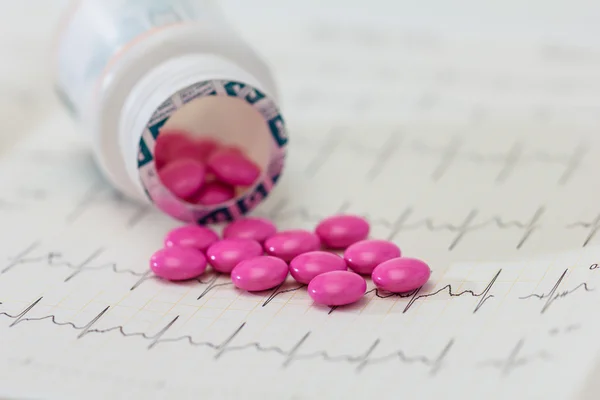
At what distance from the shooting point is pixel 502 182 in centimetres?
84

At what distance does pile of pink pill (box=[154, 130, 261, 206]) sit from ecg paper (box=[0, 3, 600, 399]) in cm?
4

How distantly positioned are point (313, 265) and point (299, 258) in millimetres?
18

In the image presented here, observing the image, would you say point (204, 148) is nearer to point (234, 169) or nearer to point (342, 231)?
point (234, 169)

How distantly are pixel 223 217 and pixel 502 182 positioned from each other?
28 cm

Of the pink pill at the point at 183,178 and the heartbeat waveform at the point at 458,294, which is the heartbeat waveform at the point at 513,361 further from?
the pink pill at the point at 183,178

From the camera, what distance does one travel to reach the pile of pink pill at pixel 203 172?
79cm

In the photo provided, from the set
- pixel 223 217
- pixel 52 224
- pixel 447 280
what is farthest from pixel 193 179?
pixel 447 280

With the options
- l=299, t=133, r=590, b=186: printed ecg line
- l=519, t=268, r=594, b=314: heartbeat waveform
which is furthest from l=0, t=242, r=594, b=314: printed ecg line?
l=299, t=133, r=590, b=186: printed ecg line

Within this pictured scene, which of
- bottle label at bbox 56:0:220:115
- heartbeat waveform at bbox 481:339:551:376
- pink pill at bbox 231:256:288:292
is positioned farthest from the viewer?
bottle label at bbox 56:0:220:115

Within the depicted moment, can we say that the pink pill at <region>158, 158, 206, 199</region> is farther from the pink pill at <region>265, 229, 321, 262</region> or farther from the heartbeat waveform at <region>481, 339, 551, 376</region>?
the heartbeat waveform at <region>481, 339, 551, 376</region>

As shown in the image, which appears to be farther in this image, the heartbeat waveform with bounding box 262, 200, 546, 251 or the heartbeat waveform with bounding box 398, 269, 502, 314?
the heartbeat waveform with bounding box 262, 200, 546, 251

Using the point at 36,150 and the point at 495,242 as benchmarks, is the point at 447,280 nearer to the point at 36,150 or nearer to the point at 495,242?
the point at 495,242

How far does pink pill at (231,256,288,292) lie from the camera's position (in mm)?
672

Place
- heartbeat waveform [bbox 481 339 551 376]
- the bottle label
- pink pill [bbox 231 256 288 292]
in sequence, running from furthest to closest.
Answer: the bottle label → pink pill [bbox 231 256 288 292] → heartbeat waveform [bbox 481 339 551 376]
